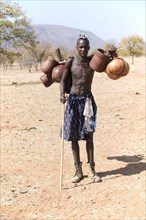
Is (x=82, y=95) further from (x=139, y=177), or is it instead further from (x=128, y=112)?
(x=128, y=112)

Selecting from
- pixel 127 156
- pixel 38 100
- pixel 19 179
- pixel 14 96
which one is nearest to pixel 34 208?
pixel 19 179

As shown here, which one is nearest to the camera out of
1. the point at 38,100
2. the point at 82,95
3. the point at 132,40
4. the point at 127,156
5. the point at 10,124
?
the point at 82,95

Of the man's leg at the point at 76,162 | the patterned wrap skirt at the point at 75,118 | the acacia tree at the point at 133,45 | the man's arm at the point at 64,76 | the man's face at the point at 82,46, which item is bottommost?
the acacia tree at the point at 133,45

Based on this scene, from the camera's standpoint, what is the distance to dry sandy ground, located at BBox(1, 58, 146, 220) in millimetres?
4527

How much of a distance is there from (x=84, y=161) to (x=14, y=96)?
8368 millimetres

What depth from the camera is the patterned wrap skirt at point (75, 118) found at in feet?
17.0

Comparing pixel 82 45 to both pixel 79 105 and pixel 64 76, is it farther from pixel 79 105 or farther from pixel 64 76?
pixel 79 105

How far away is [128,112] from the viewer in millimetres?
10938

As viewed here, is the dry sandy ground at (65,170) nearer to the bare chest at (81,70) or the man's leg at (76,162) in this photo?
the man's leg at (76,162)

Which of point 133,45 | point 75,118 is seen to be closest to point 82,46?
point 75,118

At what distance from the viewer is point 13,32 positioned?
2298 centimetres

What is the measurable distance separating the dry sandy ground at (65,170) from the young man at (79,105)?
0.42 m

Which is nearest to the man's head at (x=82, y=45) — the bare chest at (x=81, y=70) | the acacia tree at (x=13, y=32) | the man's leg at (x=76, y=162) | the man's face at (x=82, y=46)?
the man's face at (x=82, y=46)

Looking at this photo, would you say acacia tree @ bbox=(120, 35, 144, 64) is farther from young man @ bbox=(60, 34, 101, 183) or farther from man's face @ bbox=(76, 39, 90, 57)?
man's face @ bbox=(76, 39, 90, 57)
